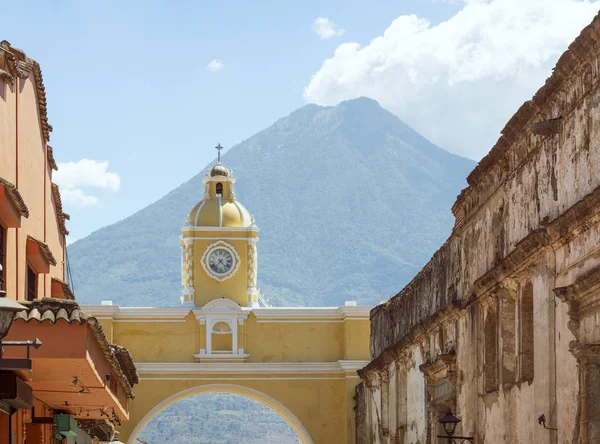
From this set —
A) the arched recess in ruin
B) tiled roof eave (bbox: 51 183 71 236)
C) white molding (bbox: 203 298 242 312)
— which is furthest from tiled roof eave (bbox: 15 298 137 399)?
white molding (bbox: 203 298 242 312)

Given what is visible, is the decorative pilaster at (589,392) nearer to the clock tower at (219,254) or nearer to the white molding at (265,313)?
the white molding at (265,313)

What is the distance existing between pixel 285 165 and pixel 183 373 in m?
150

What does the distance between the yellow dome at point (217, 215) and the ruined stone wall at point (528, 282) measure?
21.7 metres

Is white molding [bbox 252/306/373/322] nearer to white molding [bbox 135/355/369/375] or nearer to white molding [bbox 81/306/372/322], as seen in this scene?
white molding [bbox 81/306/372/322]

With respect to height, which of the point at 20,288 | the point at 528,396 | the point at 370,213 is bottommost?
the point at 528,396

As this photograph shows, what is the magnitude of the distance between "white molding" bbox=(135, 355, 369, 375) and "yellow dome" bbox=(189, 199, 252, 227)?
16.8 ft

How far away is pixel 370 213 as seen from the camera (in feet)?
575

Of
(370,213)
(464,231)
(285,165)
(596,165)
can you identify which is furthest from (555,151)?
(285,165)

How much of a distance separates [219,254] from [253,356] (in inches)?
158

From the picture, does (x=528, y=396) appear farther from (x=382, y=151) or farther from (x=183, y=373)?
(x=382, y=151)

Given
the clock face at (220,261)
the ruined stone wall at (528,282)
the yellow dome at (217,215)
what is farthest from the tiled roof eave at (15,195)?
the yellow dome at (217,215)

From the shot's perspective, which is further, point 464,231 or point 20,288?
point 464,231

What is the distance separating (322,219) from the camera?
6909 inches

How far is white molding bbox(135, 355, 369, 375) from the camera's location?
38156mm
